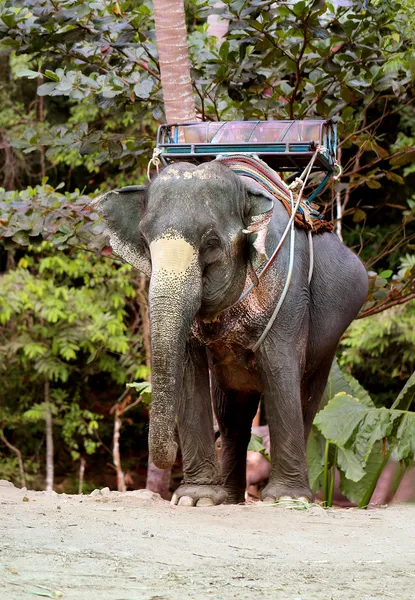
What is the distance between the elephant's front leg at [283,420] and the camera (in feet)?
15.9

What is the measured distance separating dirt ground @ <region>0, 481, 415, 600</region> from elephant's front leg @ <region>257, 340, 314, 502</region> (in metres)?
0.28

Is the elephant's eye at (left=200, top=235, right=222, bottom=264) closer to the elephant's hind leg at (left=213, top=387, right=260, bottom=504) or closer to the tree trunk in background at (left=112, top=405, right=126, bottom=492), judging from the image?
the elephant's hind leg at (left=213, top=387, right=260, bottom=504)

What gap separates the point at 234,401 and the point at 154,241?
5.10ft

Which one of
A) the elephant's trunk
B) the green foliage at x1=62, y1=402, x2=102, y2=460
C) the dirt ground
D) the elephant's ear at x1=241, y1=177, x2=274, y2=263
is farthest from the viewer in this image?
the green foliage at x1=62, y1=402, x2=102, y2=460

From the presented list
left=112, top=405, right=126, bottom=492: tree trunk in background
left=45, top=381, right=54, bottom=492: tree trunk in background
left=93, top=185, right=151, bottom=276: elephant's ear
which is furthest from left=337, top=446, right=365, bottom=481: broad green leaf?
left=45, top=381, right=54, bottom=492: tree trunk in background

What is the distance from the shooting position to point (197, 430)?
4.97 m

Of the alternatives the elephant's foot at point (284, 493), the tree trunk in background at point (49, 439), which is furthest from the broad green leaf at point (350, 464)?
the tree trunk in background at point (49, 439)

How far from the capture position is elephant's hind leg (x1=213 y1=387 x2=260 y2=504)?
565cm

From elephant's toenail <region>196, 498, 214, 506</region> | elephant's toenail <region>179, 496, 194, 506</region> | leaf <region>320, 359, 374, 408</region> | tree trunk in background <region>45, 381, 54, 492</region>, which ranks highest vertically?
elephant's toenail <region>179, 496, 194, 506</region>

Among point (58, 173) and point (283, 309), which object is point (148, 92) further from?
point (58, 173)

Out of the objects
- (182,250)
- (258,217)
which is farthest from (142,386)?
(182,250)

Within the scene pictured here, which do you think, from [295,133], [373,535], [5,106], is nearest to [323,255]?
[295,133]

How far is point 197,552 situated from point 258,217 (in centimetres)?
172

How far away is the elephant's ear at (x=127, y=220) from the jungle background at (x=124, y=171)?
49.6 inches
